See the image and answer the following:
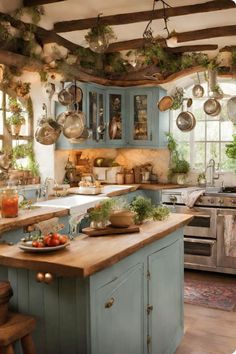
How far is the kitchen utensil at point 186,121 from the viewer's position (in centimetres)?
575

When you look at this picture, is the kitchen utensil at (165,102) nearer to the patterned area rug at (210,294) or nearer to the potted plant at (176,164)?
the potted plant at (176,164)

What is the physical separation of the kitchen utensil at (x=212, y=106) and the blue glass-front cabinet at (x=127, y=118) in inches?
34.6

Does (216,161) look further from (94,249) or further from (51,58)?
(94,249)

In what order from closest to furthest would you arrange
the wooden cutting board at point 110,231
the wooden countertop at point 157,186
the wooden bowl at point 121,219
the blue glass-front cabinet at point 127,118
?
the wooden cutting board at point 110,231 → the wooden bowl at point 121,219 → the wooden countertop at point 157,186 → the blue glass-front cabinet at point 127,118

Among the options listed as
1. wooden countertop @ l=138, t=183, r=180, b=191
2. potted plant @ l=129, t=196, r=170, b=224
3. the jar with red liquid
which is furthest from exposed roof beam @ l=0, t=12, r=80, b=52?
potted plant @ l=129, t=196, r=170, b=224

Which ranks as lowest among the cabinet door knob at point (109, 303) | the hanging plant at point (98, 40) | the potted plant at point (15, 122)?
the cabinet door knob at point (109, 303)

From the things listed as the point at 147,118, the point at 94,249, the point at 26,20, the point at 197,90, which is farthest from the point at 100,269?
the point at 147,118

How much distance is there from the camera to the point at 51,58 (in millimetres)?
5188

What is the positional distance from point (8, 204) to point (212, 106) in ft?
10.4

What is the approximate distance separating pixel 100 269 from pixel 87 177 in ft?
12.5

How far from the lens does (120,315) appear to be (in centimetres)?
269

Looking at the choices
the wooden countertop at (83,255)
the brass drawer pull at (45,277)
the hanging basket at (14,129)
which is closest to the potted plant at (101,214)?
the wooden countertop at (83,255)

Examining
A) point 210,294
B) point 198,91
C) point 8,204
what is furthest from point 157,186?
point 8,204

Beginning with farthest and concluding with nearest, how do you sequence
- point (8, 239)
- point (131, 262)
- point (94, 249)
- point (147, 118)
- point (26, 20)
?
point (147, 118)
point (26, 20)
point (8, 239)
point (131, 262)
point (94, 249)
